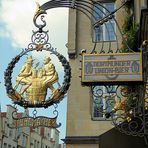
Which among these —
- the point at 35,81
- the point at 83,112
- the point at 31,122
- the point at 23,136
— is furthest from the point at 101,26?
the point at 23,136

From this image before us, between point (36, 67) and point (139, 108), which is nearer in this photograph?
point (139, 108)

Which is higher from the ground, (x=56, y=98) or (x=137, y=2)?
(x=137, y=2)

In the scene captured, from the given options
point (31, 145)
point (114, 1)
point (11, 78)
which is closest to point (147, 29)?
point (11, 78)

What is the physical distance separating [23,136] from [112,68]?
52.6m

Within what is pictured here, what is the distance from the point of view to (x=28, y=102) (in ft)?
29.9

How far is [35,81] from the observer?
930 centimetres

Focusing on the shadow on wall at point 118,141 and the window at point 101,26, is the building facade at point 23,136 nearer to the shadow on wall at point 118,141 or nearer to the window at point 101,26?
the window at point 101,26

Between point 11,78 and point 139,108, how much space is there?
284cm

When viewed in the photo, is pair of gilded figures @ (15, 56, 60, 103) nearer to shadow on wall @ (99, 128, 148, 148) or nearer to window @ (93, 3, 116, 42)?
window @ (93, 3, 116, 42)

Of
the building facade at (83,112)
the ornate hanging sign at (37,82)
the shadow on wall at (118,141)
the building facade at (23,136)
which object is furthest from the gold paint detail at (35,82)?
the building facade at (23,136)

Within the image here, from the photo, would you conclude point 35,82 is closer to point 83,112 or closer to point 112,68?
point 112,68

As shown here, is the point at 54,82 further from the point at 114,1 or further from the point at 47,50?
the point at 114,1

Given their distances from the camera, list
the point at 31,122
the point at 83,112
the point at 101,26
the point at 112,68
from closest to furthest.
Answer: the point at 112,68 < the point at 31,122 < the point at 101,26 < the point at 83,112

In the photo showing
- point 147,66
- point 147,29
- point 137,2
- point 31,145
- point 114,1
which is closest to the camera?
point 147,66
